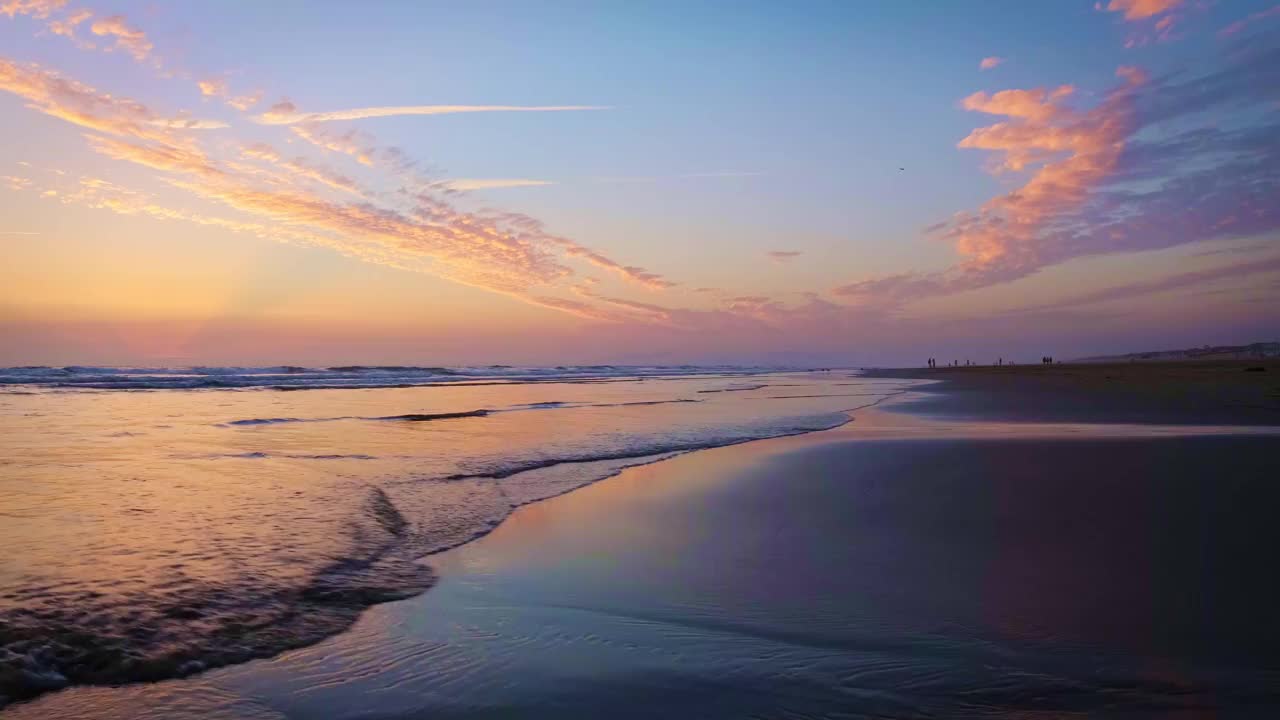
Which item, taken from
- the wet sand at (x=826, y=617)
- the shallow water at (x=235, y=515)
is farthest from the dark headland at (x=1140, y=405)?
the wet sand at (x=826, y=617)

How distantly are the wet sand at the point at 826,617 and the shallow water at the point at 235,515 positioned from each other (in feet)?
1.45

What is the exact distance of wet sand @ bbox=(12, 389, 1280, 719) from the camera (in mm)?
3543

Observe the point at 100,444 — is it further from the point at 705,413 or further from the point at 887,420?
the point at 887,420

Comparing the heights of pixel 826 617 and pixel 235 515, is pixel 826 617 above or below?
below

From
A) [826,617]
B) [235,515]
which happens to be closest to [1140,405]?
[826,617]

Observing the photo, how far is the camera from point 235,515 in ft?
24.9

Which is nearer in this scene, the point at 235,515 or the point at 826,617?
the point at 826,617

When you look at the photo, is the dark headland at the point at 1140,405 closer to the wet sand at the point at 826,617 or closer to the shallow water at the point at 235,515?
the shallow water at the point at 235,515

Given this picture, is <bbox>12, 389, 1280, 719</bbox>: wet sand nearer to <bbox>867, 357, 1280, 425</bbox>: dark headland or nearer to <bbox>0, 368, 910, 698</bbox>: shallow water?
<bbox>0, 368, 910, 698</bbox>: shallow water

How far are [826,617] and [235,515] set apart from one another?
244 inches

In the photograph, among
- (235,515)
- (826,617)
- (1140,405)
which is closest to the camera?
(826,617)

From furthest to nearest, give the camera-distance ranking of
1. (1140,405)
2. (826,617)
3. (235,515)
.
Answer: (1140,405), (235,515), (826,617)

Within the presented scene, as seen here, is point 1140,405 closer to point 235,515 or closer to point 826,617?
point 826,617

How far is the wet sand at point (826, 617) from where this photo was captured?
354cm
